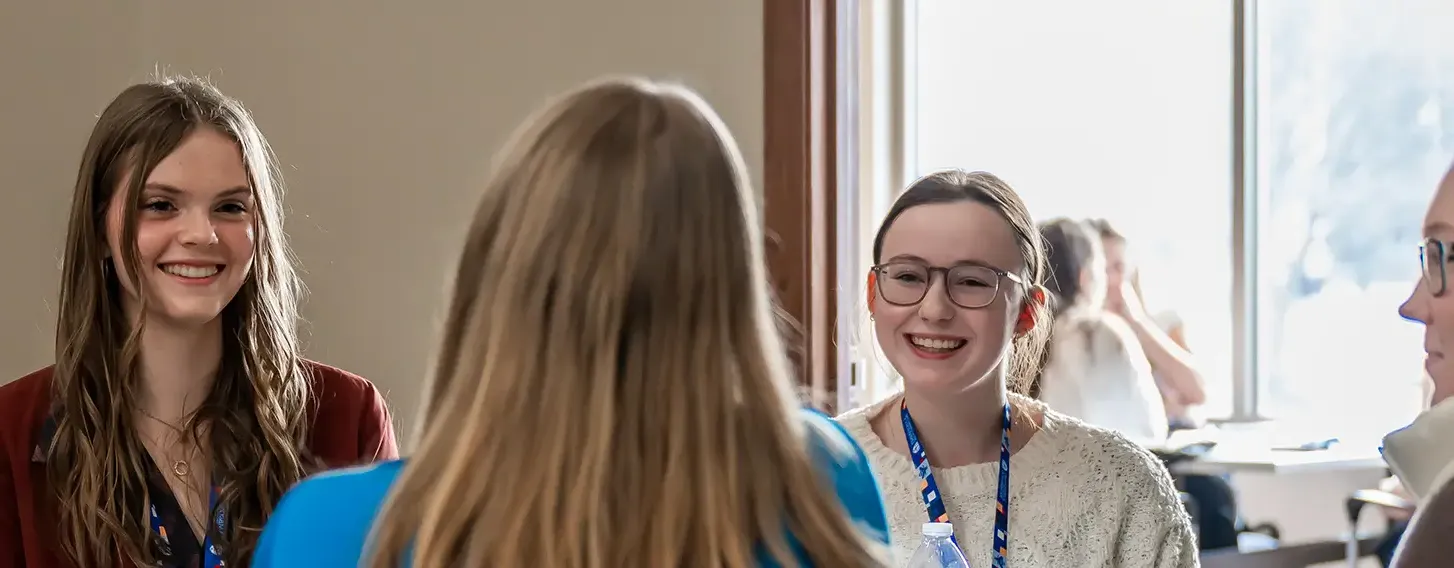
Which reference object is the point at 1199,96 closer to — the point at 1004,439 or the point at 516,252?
the point at 1004,439

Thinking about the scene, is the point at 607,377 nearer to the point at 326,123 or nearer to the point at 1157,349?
the point at 326,123

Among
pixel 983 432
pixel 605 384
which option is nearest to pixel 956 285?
pixel 983 432

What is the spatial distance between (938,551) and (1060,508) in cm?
27

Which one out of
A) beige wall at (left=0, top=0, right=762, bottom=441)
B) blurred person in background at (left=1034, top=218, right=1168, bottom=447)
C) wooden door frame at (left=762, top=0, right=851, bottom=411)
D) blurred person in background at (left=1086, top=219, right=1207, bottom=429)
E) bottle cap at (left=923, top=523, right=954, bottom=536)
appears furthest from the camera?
blurred person in background at (left=1086, top=219, right=1207, bottom=429)

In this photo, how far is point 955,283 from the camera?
6.12 ft

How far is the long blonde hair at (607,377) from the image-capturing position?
968 mm

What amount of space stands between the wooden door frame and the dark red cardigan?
1.04 meters

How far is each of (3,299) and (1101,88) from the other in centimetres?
445

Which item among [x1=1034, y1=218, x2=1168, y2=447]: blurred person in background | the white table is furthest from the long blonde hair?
the white table

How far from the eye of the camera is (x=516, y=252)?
0.98 metres

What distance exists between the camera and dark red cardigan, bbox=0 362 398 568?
1.79 meters

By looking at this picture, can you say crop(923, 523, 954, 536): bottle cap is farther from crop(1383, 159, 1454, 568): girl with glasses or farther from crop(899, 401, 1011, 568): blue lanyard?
crop(1383, 159, 1454, 568): girl with glasses

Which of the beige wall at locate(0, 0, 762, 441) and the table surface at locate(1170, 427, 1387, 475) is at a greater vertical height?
the beige wall at locate(0, 0, 762, 441)

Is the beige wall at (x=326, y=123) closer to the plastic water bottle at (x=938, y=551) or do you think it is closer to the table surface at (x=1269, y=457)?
the plastic water bottle at (x=938, y=551)
